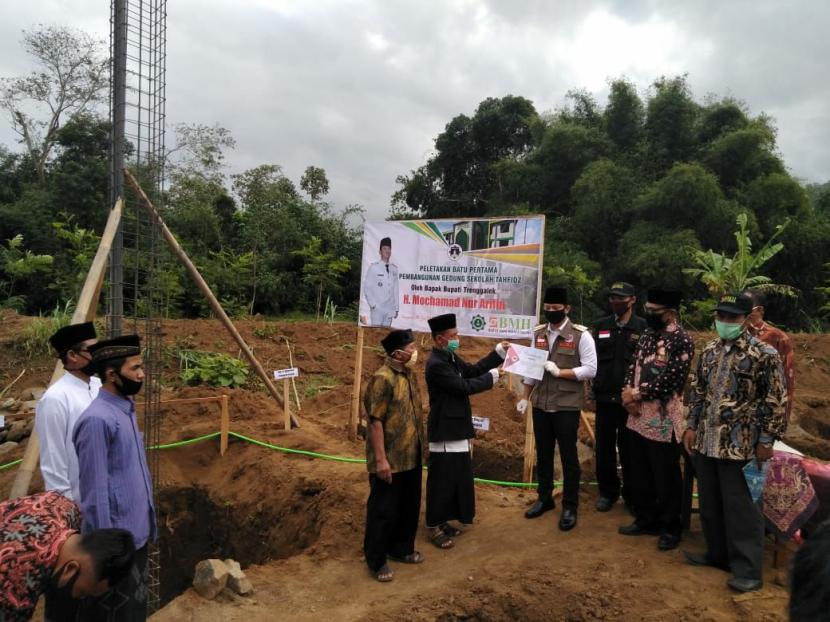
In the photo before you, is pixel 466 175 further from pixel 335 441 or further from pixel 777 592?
pixel 777 592

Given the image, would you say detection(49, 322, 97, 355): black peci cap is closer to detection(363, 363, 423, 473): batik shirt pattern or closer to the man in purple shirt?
the man in purple shirt

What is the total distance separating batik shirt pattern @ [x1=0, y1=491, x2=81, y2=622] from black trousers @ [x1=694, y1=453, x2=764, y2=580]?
147 inches

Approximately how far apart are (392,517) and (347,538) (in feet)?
3.14

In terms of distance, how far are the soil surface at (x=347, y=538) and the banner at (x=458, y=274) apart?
68.9 inches

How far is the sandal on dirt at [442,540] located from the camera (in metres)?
4.73

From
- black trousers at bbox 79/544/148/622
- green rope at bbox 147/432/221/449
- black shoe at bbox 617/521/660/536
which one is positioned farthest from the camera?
green rope at bbox 147/432/221/449

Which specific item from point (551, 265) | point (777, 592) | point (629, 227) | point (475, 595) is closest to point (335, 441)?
point (475, 595)

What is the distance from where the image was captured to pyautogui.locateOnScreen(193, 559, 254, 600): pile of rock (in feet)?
13.4

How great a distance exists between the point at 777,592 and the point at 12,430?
907 cm

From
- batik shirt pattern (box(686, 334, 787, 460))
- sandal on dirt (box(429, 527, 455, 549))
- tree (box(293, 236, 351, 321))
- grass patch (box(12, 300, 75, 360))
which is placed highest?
tree (box(293, 236, 351, 321))

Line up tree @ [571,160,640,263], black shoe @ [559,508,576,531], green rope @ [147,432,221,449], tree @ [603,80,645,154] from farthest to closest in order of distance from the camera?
tree @ [603,80,645,154], tree @ [571,160,640,263], green rope @ [147,432,221,449], black shoe @ [559,508,576,531]

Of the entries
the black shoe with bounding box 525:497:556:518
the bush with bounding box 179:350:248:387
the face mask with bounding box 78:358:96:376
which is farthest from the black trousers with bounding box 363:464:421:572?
the bush with bounding box 179:350:248:387

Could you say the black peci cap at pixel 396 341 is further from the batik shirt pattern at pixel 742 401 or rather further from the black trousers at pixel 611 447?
the batik shirt pattern at pixel 742 401

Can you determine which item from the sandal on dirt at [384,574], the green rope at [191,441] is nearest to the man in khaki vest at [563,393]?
the sandal on dirt at [384,574]
